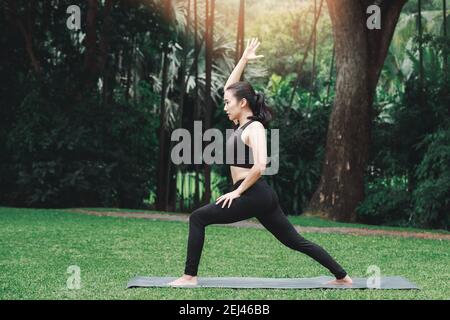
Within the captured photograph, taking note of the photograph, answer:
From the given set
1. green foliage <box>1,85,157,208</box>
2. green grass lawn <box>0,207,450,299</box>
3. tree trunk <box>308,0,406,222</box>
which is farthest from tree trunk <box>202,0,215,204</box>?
green grass lawn <box>0,207,450,299</box>

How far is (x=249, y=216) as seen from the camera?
839 cm

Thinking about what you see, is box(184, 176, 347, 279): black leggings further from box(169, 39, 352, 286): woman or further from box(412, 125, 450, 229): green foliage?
box(412, 125, 450, 229): green foliage

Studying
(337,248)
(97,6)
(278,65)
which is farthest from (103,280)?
(278,65)

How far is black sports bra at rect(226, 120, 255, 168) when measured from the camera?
8359 mm

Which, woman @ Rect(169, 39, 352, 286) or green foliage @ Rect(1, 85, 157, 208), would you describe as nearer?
woman @ Rect(169, 39, 352, 286)

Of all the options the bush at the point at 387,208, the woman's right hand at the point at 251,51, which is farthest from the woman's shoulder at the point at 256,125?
the bush at the point at 387,208

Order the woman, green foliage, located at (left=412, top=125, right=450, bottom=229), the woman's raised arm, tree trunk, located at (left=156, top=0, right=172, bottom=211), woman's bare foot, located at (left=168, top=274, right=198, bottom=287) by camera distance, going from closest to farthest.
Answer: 1. the woman
2. woman's bare foot, located at (left=168, top=274, right=198, bottom=287)
3. the woman's raised arm
4. green foliage, located at (left=412, top=125, right=450, bottom=229)
5. tree trunk, located at (left=156, top=0, right=172, bottom=211)

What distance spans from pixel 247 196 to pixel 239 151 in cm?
40

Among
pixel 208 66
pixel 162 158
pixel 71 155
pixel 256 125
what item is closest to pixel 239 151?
pixel 256 125

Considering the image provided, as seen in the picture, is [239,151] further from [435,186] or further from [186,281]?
[435,186]

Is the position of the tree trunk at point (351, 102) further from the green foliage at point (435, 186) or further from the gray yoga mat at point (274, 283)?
the gray yoga mat at point (274, 283)

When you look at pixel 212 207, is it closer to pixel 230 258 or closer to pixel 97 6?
pixel 230 258

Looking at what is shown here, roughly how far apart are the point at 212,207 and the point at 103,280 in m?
1.46
